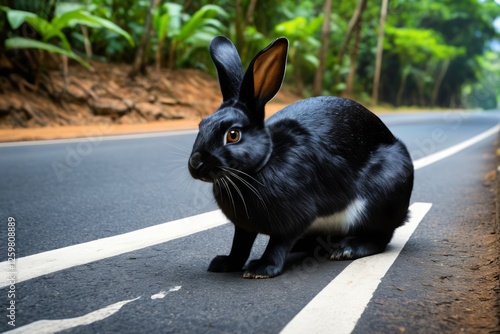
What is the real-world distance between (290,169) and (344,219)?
46cm

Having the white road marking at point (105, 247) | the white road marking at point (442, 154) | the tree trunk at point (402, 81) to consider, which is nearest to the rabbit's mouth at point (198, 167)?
the white road marking at point (105, 247)

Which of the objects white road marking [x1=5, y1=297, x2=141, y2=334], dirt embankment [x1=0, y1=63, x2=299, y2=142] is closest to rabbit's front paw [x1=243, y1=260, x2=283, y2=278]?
white road marking [x1=5, y1=297, x2=141, y2=334]

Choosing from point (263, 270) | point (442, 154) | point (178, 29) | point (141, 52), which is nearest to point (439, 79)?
point (178, 29)

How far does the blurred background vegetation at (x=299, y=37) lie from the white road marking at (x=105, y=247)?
364 inches

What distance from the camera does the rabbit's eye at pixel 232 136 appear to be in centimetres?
236

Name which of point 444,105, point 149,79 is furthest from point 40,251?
point 444,105

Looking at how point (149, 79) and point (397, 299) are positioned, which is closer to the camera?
point (397, 299)

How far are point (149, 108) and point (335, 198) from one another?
11.9m

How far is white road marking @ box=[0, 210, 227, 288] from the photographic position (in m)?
2.66

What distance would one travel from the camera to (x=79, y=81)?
45.7 ft

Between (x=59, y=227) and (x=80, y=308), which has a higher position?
(x=80, y=308)

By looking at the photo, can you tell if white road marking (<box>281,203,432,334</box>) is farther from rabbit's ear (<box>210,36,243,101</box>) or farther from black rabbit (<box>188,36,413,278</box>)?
rabbit's ear (<box>210,36,243,101</box>)

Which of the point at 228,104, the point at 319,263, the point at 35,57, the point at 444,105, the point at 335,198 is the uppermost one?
the point at 228,104

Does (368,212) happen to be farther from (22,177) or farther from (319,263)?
(22,177)
